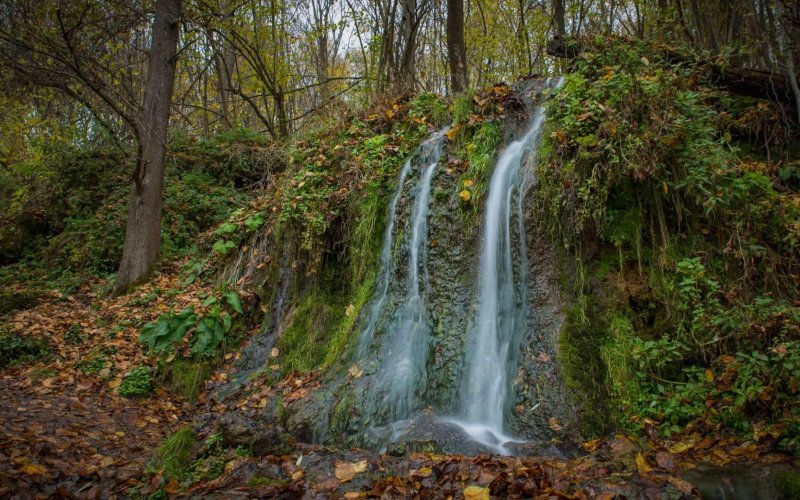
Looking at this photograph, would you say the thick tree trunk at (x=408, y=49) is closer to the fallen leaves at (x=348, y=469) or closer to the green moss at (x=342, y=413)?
the green moss at (x=342, y=413)

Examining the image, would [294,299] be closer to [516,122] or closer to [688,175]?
[516,122]

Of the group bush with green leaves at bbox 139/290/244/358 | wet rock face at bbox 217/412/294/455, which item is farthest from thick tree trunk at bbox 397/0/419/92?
wet rock face at bbox 217/412/294/455

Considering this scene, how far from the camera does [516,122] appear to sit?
6219 millimetres

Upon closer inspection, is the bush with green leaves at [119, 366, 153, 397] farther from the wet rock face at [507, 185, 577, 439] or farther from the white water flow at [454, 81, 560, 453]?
the wet rock face at [507, 185, 577, 439]

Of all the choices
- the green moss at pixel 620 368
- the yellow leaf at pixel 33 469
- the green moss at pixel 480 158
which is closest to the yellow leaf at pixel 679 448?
the green moss at pixel 620 368

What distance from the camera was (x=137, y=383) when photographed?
17.6 feet

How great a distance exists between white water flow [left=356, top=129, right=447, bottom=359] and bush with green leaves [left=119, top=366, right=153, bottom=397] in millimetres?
2675

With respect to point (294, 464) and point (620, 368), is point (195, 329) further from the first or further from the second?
point (620, 368)

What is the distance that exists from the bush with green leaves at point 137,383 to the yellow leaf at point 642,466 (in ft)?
17.2

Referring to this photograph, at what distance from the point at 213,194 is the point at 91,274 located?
2.88 meters

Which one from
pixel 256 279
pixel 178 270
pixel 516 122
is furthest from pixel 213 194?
pixel 516 122

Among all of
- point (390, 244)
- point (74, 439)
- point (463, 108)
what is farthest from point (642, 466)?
point (463, 108)

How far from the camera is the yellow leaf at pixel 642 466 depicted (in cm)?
292

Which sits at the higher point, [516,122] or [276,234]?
[516,122]
